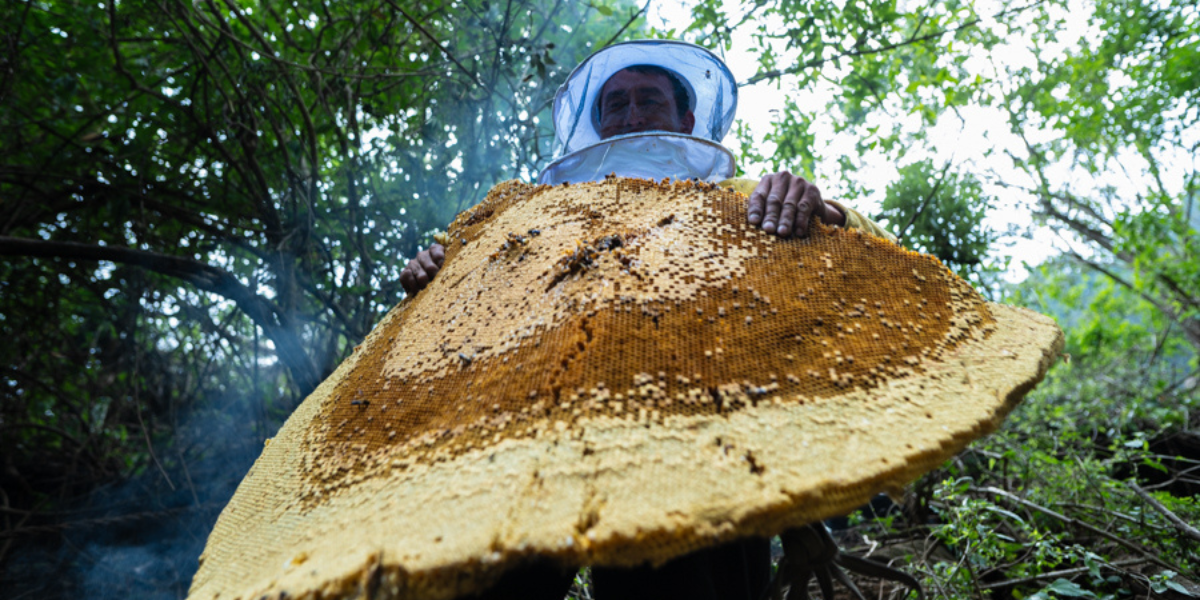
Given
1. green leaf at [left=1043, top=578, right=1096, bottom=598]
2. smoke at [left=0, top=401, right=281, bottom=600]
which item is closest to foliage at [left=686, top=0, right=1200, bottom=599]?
green leaf at [left=1043, top=578, right=1096, bottom=598]

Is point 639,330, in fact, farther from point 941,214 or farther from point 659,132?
point 941,214

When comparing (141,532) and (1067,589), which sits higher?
(141,532)

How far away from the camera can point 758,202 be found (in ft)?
3.65

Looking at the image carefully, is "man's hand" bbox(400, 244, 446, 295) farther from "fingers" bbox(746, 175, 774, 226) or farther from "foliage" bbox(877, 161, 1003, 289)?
"foliage" bbox(877, 161, 1003, 289)

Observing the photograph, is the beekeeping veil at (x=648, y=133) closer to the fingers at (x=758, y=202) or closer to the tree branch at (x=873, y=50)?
the fingers at (x=758, y=202)

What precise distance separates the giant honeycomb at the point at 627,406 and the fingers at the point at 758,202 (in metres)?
0.02

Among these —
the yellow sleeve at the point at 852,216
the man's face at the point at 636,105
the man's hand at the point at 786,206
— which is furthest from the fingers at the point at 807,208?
the man's face at the point at 636,105

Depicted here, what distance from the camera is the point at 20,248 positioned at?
7.38 feet

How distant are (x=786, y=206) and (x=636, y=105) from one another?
3.27 feet

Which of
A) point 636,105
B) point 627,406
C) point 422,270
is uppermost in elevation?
point 636,105

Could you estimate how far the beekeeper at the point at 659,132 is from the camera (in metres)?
1.13

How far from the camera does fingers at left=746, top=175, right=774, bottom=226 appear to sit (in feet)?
3.56

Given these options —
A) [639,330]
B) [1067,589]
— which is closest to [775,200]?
[639,330]

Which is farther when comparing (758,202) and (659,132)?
(659,132)
